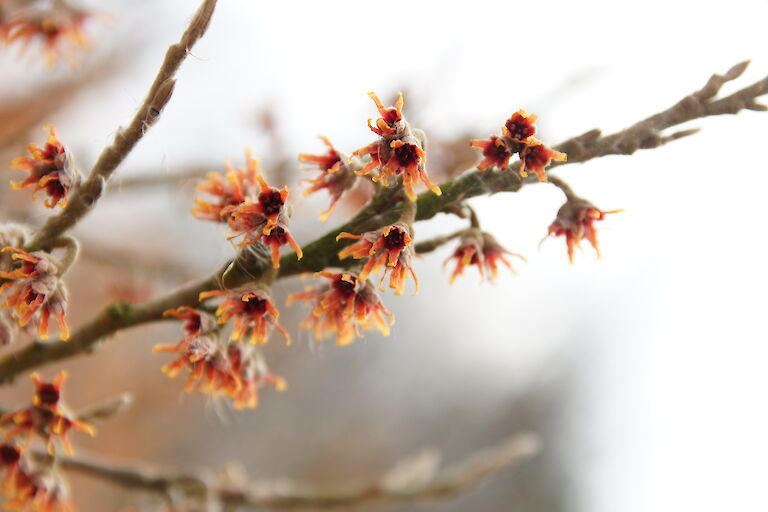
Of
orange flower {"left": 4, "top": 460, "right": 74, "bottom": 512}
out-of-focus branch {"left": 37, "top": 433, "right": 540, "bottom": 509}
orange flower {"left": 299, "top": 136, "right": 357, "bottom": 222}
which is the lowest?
out-of-focus branch {"left": 37, "top": 433, "right": 540, "bottom": 509}

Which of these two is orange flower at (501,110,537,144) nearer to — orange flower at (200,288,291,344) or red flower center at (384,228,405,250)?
red flower center at (384,228,405,250)

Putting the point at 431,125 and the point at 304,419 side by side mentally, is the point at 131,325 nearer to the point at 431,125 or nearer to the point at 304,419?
the point at 431,125

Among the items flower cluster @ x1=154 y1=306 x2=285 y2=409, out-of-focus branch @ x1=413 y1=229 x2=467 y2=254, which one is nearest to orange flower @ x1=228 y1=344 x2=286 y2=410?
flower cluster @ x1=154 y1=306 x2=285 y2=409

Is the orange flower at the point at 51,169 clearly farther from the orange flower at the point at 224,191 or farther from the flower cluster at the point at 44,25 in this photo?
the flower cluster at the point at 44,25

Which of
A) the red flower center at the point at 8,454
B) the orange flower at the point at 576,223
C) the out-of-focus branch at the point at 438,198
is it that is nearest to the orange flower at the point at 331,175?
the out-of-focus branch at the point at 438,198

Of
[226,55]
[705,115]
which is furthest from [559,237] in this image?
[226,55]

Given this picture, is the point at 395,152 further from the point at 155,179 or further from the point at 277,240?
the point at 155,179
